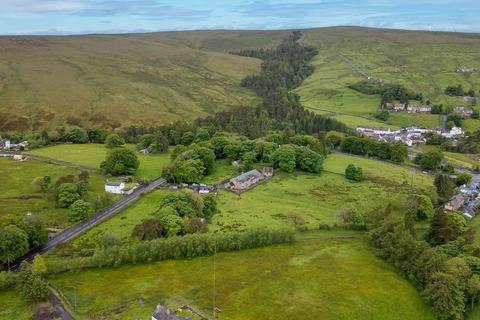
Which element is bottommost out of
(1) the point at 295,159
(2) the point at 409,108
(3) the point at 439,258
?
(2) the point at 409,108

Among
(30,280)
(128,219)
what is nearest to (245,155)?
(128,219)

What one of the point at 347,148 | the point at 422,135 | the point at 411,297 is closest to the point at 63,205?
the point at 411,297

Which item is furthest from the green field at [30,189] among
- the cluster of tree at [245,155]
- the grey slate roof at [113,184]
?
the cluster of tree at [245,155]

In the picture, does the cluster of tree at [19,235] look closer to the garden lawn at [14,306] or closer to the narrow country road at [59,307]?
the garden lawn at [14,306]

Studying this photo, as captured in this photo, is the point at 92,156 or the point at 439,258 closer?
the point at 439,258

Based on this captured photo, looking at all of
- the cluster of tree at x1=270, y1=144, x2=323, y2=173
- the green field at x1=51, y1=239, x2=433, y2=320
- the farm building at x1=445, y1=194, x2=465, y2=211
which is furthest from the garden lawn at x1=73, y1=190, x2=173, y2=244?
the farm building at x1=445, y1=194, x2=465, y2=211

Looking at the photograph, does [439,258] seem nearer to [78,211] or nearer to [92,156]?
[78,211]

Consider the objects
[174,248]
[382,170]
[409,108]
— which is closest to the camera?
[174,248]
